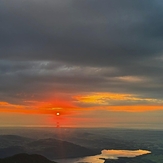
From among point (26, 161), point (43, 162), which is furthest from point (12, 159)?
point (43, 162)

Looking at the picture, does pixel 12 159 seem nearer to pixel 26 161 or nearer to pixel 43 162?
pixel 26 161
